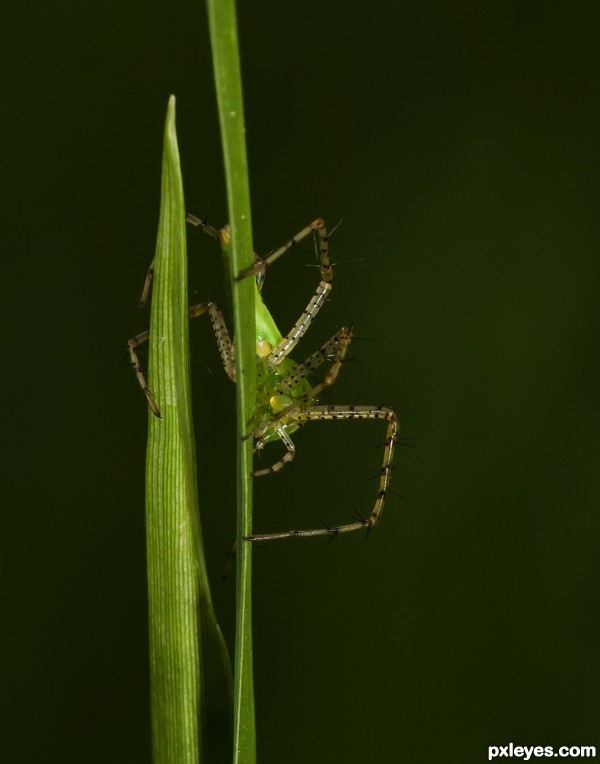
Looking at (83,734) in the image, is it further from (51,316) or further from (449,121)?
(449,121)

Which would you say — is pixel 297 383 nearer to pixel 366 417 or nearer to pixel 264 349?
pixel 264 349

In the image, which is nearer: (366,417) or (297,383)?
(297,383)

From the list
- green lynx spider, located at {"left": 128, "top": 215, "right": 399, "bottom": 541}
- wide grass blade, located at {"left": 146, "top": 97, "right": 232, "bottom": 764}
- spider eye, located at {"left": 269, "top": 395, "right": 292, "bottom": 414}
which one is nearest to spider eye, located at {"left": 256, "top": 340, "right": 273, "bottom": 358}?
green lynx spider, located at {"left": 128, "top": 215, "right": 399, "bottom": 541}

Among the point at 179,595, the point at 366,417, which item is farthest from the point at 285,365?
the point at 179,595

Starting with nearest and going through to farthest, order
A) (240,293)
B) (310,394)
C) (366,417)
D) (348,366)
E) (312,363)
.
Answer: (240,293) < (310,394) < (312,363) < (366,417) < (348,366)

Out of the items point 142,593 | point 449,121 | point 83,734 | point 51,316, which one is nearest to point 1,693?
point 83,734

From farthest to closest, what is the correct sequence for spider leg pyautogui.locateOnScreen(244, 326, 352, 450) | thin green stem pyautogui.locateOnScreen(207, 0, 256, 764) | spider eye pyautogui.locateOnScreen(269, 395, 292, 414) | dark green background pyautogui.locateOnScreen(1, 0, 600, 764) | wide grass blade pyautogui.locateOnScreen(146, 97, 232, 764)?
dark green background pyautogui.locateOnScreen(1, 0, 600, 764)
spider eye pyautogui.locateOnScreen(269, 395, 292, 414)
spider leg pyautogui.locateOnScreen(244, 326, 352, 450)
wide grass blade pyautogui.locateOnScreen(146, 97, 232, 764)
thin green stem pyautogui.locateOnScreen(207, 0, 256, 764)

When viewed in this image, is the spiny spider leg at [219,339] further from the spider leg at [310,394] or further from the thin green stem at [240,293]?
the thin green stem at [240,293]

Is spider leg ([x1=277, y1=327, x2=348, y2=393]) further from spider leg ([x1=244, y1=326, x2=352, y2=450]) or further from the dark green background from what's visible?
the dark green background
